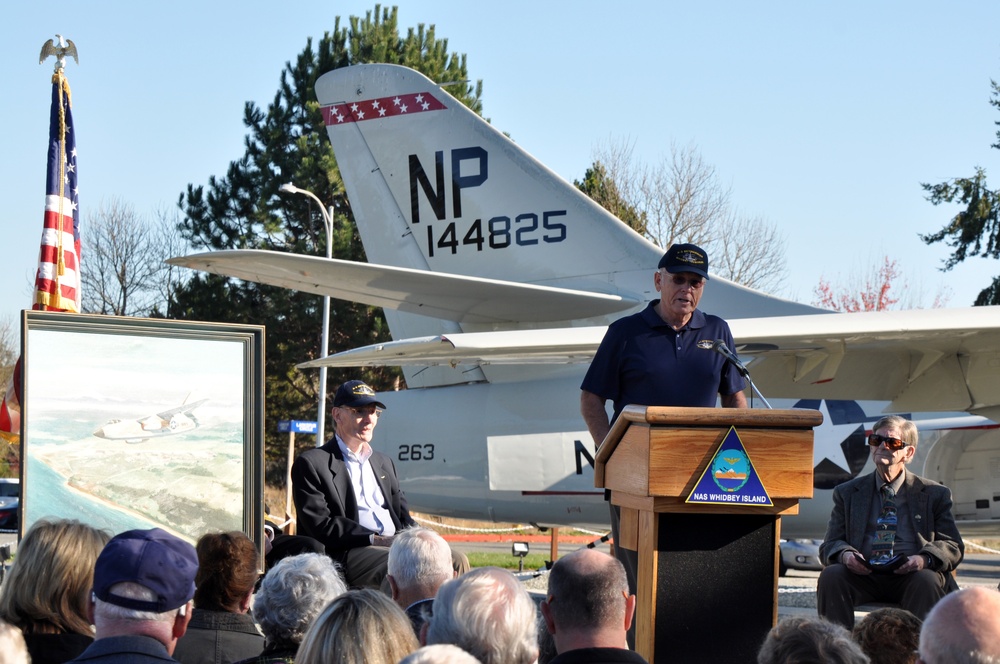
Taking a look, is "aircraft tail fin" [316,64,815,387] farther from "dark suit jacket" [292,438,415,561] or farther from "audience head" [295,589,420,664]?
"audience head" [295,589,420,664]

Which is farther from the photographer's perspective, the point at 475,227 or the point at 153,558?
the point at 475,227

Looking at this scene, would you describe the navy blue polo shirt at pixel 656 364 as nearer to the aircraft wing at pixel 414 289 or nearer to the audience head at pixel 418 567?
the audience head at pixel 418 567

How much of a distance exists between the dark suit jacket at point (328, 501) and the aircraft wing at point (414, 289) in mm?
2503

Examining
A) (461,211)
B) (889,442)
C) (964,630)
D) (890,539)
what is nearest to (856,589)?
(890,539)

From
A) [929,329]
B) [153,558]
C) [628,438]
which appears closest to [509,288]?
[929,329]

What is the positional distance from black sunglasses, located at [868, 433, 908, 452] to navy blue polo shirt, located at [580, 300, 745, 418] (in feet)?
4.05

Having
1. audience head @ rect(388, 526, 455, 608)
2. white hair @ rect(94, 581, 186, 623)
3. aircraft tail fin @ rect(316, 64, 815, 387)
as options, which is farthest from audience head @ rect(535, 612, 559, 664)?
aircraft tail fin @ rect(316, 64, 815, 387)

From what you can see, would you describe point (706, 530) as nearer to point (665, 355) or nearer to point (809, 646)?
point (809, 646)

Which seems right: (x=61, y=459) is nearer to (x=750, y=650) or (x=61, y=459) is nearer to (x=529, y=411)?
(x=750, y=650)

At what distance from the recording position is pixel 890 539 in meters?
5.35

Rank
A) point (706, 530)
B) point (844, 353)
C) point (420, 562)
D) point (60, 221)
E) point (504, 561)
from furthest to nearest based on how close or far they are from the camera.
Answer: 1. point (504, 561)
2. point (844, 353)
3. point (60, 221)
4. point (420, 562)
5. point (706, 530)

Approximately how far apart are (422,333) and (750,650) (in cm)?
851

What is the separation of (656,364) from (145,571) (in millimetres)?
2423

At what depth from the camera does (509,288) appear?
378 inches
